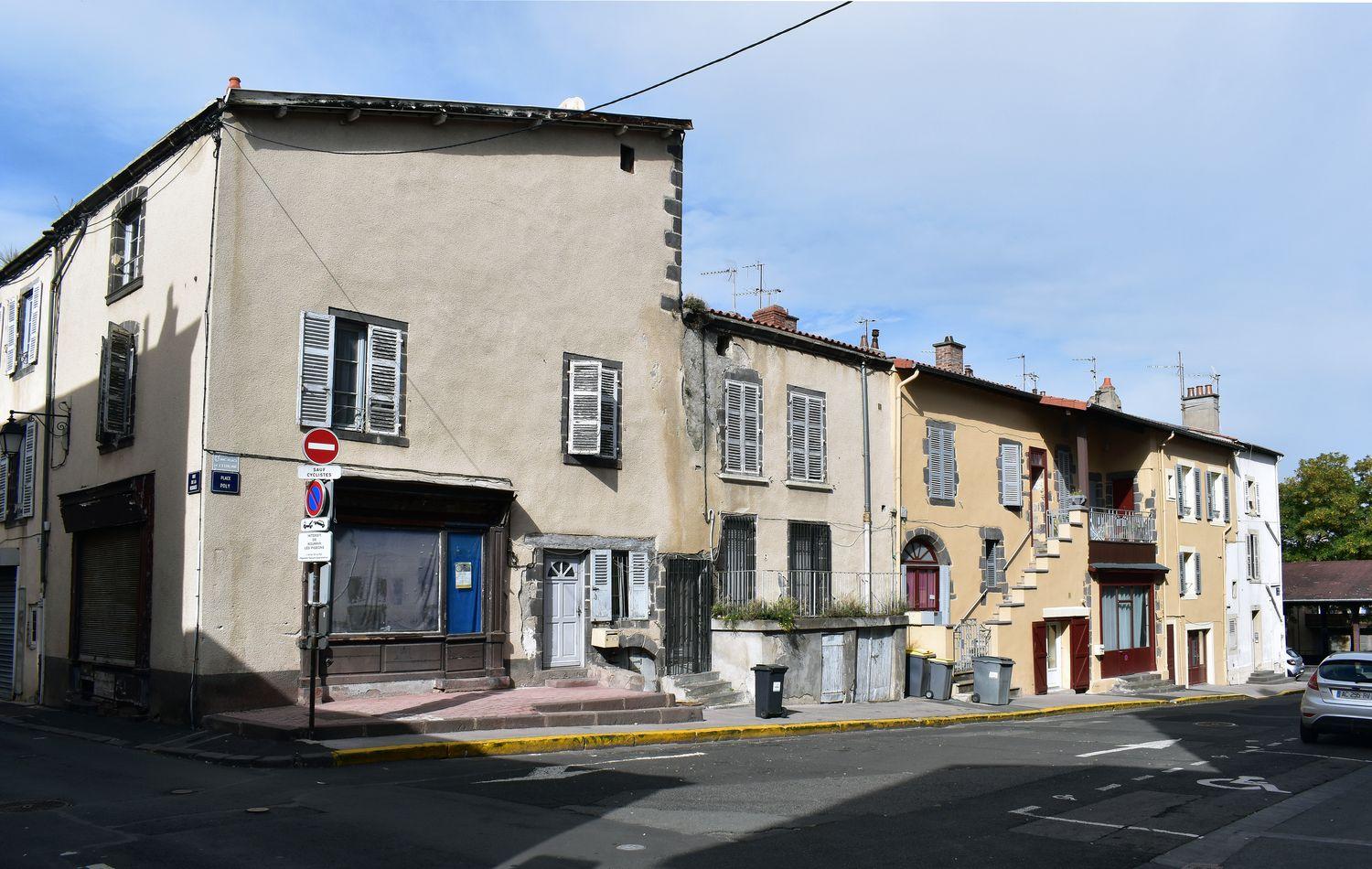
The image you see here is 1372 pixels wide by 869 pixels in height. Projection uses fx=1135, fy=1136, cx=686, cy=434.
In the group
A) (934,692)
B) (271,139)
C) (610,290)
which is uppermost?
(271,139)

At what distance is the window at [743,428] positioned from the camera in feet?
67.7

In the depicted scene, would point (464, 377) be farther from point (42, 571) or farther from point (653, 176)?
point (42, 571)

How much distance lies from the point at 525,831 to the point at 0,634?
57.1 ft

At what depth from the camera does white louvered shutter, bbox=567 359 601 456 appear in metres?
18.0

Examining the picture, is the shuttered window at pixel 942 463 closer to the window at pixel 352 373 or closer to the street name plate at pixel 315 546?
the window at pixel 352 373

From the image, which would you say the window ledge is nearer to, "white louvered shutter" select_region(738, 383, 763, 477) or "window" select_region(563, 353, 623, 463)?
"white louvered shutter" select_region(738, 383, 763, 477)

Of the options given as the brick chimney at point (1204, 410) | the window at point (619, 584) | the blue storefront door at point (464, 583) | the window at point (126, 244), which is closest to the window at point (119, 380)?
the window at point (126, 244)

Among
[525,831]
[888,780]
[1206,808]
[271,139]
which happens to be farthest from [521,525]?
[1206,808]

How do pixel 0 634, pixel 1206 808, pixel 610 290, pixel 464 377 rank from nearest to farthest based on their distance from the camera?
pixel 1206 808 < pixel 464 377 < pixel 610 290 < pixel 0 634

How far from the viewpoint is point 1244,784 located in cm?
1158

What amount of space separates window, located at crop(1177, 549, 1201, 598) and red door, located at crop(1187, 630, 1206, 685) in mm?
1199

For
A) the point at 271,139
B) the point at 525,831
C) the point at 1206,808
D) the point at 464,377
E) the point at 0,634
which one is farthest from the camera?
the point at 0,634

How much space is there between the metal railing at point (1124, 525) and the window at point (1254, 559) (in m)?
8.46

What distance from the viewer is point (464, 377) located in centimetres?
1692
